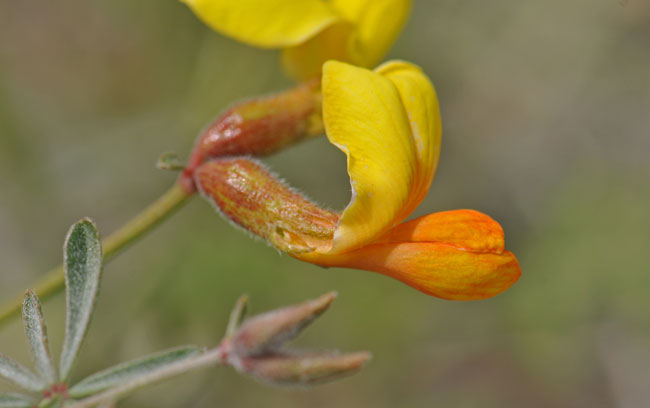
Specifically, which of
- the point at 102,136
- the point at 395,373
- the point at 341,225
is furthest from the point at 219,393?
the point at 341,225

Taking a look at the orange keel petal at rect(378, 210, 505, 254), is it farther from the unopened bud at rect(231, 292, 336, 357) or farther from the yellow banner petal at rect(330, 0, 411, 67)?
the yellow banner petal at rect(330, 0, 411, 67)

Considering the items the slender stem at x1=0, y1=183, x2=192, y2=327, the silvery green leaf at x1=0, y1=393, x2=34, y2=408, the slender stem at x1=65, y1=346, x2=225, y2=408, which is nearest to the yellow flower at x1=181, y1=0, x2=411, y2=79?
the slender stem at x1=0, y1=183, x2=192, y2=327

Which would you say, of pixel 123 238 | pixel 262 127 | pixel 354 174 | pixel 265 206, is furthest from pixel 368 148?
pixel 123 238

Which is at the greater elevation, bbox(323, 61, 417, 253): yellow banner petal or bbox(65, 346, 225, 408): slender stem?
bbox(323, 61, 417, 253): yellow banner petal

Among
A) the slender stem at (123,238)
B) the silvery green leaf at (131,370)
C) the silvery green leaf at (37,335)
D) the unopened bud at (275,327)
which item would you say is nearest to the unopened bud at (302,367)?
the unopened bud at (275,327)

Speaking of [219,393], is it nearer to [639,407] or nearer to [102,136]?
[102,136]

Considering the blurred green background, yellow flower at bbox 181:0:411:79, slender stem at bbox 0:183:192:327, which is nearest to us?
slender stem at bbox 0:183:192:327

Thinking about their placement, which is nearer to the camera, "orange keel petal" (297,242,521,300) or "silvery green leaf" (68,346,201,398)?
"silvery green leaf" (68,346,201,398)
